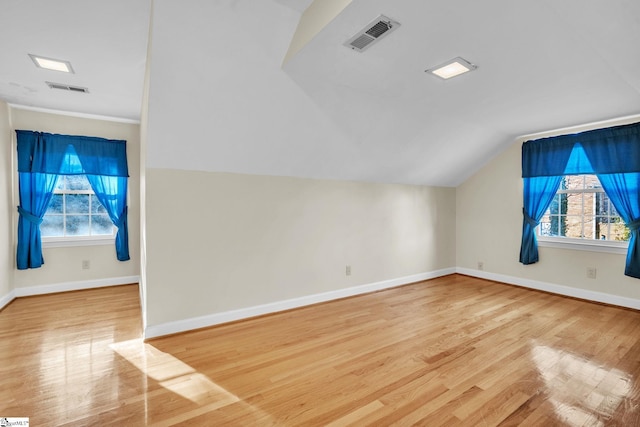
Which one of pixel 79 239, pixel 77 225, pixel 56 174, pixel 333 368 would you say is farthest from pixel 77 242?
pixel 333 368

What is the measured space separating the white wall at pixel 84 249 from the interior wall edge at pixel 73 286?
14mm

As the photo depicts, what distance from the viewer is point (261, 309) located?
344cm

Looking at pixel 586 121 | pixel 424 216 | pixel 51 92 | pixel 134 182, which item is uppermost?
pixel 51 92

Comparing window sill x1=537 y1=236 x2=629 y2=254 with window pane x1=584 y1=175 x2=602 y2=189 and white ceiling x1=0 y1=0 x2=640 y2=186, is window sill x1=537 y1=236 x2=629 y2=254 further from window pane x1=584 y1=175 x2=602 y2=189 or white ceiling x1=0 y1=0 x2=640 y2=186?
white ceiling x1=0 y1=0 x2=640 y2=186

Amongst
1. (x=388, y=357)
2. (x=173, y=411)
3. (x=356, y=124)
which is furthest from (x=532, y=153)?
(x=173, y=411)

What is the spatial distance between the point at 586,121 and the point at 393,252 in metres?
3.08

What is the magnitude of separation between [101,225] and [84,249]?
422 millimetres

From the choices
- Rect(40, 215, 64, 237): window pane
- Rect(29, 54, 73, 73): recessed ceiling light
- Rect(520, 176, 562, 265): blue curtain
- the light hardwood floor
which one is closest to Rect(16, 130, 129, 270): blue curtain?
Rect(40, 215, 64, 237): window pane

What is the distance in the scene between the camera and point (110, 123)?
15.2ft

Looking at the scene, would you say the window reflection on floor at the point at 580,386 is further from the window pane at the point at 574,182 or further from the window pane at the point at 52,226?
the window pane at the point at 52,226

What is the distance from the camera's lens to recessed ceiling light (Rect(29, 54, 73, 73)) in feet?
9.14

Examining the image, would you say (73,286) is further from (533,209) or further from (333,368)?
(533,209)

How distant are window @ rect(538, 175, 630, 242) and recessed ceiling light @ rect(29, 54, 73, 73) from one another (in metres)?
6.37

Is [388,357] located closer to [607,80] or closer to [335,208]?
[335,208]
